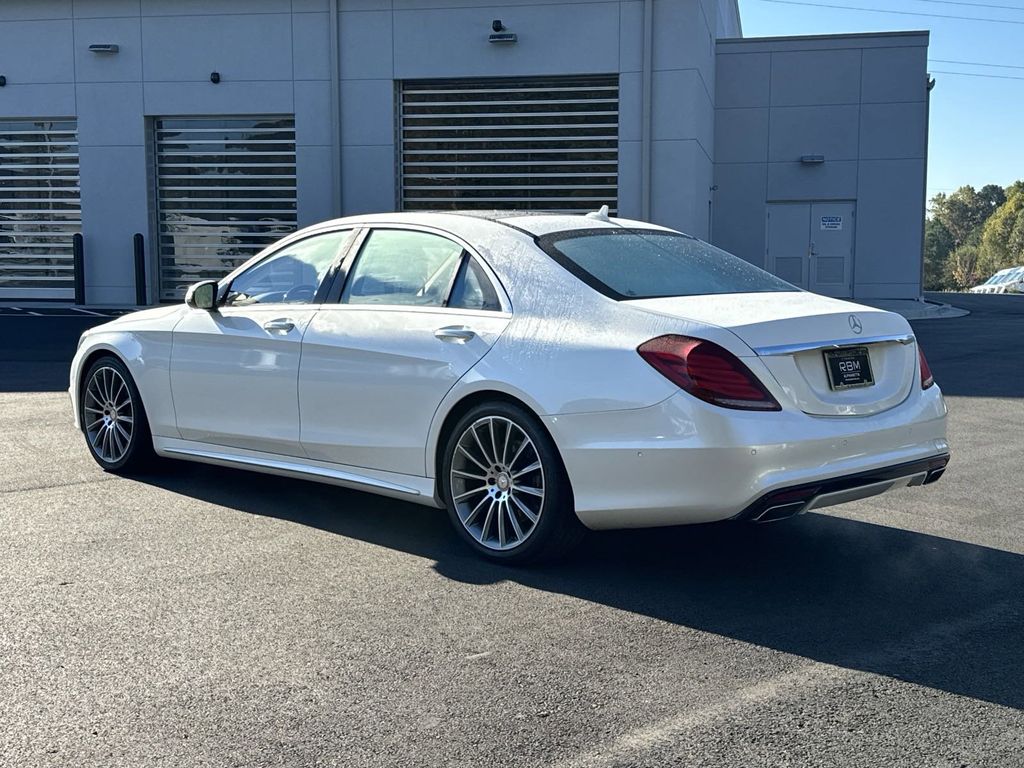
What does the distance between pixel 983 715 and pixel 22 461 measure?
5.77m

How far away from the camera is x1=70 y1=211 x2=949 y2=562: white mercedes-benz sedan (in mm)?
4512

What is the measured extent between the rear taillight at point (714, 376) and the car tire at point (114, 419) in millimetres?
3421

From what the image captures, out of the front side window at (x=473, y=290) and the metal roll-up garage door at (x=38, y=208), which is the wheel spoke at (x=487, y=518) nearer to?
the front side window at (x=473, y=290)

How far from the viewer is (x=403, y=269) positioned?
18.5ft

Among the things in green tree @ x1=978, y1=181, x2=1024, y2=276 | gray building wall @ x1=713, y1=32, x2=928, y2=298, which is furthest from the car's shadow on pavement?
green tree @ x1=978, y1=181, x2=1024, y2=276

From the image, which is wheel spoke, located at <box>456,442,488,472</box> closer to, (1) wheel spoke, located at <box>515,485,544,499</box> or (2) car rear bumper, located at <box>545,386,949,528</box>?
(1) wheel spoke, located at <box>515,485,544,499</box>

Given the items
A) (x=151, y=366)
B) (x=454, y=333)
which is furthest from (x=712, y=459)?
(x=151, y=366)

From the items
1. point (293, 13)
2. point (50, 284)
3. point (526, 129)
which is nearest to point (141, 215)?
point (50, 284)

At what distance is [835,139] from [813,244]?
7.65 ft

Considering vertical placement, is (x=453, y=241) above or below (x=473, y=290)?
above

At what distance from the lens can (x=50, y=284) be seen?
75.4 ft

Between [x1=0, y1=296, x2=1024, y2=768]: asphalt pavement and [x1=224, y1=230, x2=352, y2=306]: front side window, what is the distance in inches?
42.1

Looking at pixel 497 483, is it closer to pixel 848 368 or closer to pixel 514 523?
pixel 514 523

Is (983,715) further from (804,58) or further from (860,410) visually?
(804,58)
